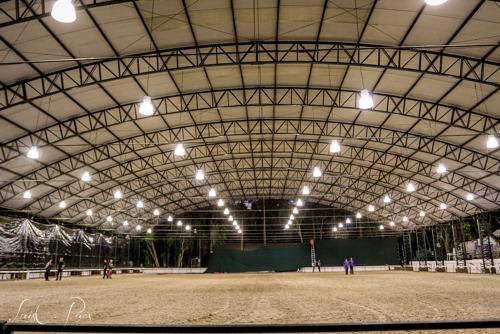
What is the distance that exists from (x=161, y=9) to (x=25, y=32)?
519 cm

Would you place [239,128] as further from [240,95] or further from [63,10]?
[63,10]

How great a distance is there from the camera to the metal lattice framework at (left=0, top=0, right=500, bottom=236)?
14398 mm

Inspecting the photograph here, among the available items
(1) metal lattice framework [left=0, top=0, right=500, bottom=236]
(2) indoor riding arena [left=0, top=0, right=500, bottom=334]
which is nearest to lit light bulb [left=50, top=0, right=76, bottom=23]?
(2) indoor riding arena [left=0, top=0, right=500, bottom=334]

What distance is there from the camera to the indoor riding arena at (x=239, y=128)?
32.7 feet

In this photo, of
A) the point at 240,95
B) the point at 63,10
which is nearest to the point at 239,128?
the point at 240,95

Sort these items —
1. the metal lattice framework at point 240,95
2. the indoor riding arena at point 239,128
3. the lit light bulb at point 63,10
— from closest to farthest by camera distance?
the lit light bulb at point 63,10 → the indoor riding arena at point 239,128 → the metal lattice framework at point 240,95

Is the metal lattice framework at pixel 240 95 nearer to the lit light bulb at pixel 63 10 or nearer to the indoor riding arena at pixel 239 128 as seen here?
the indoor riding arena at pixel 239 128

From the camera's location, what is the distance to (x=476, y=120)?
70.0 ft

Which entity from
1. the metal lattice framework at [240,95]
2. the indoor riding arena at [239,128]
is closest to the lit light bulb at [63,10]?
the indoor riding arena at [239,128]

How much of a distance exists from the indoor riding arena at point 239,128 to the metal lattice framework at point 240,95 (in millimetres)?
114

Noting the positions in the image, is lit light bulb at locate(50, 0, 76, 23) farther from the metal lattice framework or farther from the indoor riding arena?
the metal lattice framework

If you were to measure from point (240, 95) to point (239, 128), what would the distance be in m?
5.18

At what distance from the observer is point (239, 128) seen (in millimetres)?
27016

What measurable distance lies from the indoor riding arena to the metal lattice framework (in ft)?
0.37
